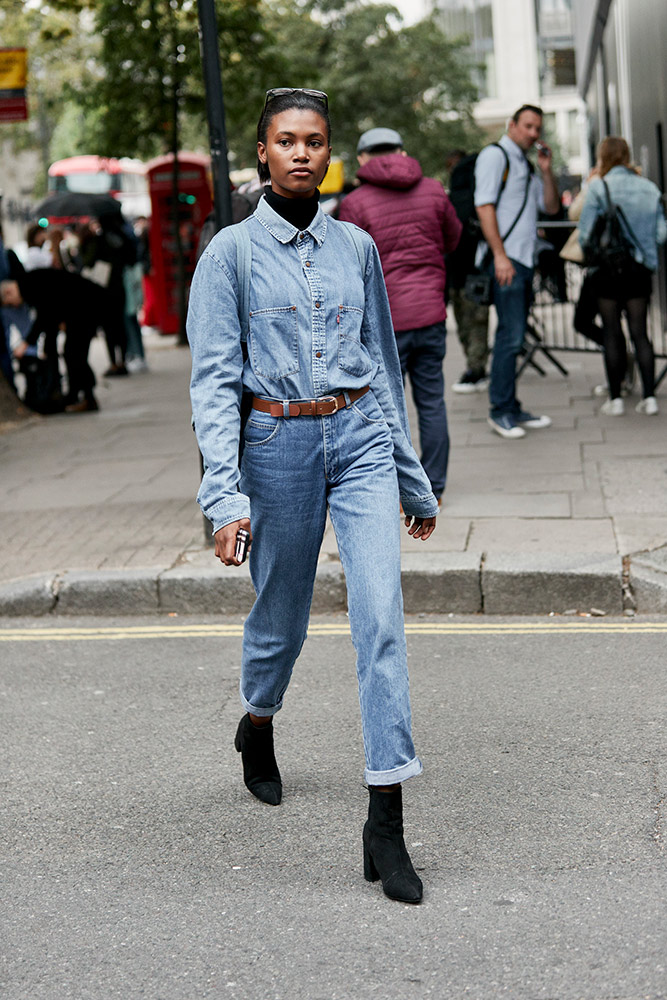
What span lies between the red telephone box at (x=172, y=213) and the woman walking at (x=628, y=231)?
10.6 metres

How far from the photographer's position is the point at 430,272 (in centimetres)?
720

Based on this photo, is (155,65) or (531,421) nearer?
(531,421)

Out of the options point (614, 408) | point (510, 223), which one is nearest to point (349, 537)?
point (510, 223)

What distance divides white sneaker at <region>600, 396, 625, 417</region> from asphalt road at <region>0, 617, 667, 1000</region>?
180 inches

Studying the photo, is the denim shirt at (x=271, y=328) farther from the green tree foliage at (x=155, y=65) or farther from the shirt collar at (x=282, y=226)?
the green tree foliage at (x=155, y=65)

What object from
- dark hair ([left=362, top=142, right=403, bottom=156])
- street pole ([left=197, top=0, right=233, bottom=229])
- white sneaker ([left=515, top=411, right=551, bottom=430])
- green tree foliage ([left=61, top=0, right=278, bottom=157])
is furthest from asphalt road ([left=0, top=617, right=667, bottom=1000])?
green tree foliage ([left=61, top=0, right=278, bottom=157])

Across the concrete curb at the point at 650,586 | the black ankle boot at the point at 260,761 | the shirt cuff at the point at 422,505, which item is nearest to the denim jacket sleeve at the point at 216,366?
the shirt cuff at the point at 422,505

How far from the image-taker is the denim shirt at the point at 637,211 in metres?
9.35

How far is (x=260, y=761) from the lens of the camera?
13.4 ft

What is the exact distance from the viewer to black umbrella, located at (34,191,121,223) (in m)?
15.5

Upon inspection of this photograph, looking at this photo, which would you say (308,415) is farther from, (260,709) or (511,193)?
(511,193)

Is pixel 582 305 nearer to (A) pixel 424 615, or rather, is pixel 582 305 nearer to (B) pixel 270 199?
(A) pixel 424 615

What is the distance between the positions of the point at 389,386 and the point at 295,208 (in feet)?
1.78

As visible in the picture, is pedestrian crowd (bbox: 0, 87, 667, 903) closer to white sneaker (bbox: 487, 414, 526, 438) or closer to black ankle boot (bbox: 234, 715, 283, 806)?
black ankle boot (bbox: 234, 715, 283, 806)
